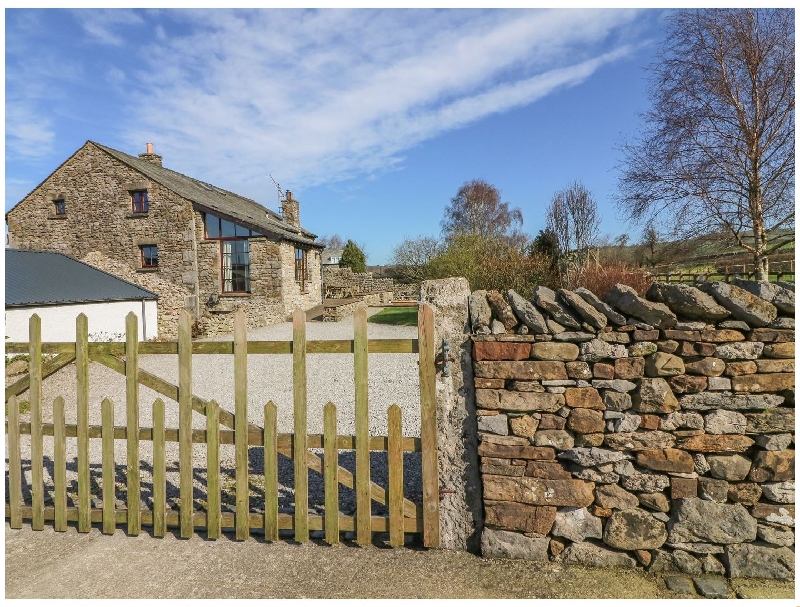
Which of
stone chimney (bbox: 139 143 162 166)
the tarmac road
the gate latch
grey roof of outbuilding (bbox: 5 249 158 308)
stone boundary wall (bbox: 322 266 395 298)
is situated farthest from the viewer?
stone boundary wall (bbox: 322 266 395 298)

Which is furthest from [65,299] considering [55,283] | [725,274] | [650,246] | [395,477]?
[650,246]

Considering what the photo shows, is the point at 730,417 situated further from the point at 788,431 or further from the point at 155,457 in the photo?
the point at 155,457

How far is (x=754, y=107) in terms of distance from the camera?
35.1 ft

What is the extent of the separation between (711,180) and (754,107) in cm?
177

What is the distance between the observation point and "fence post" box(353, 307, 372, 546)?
2.98 m

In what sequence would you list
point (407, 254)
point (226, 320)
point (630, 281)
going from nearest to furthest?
point (630, 281) → point (226, 320) → point (407, 254)

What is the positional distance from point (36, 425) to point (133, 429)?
2.77 ft

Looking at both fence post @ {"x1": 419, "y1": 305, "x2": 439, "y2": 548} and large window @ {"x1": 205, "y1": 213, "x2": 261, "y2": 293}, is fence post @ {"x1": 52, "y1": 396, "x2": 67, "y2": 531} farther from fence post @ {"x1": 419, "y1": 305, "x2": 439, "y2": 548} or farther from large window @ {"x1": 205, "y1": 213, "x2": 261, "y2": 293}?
large window @ {"x1": 205, "y1": 213, "x2": 261, "y2": 293}

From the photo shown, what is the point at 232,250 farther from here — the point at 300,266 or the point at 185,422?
the point at 185,422

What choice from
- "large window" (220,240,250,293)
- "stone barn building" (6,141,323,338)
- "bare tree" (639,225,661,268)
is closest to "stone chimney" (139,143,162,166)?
"stone barn building" (6,141,323,338)

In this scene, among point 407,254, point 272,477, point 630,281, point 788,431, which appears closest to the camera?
point 788,431

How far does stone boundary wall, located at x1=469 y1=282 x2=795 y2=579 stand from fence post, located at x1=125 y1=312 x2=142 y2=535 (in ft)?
7.90

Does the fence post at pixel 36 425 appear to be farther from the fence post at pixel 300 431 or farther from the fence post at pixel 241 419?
the fence post at pixel 300 431
